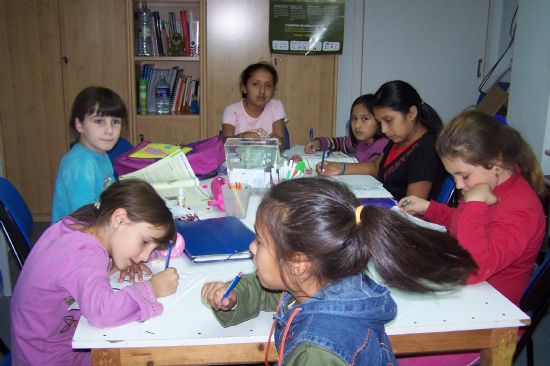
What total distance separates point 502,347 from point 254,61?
2.96m

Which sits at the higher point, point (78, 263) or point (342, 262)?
point (342, 262)

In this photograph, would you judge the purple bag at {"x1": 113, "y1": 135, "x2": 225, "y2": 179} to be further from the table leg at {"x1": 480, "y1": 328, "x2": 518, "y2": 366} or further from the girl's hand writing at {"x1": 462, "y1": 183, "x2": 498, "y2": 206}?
the table leg at {"x1": 480, "y1": 328, "x2": 518, "y2": 366}

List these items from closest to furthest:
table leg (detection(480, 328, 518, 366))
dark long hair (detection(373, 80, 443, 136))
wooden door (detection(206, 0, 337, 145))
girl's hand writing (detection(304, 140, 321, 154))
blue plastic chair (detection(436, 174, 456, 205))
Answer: table leg (detection(480, 328, 518, 366))
blue plastic chair (detection(436, 174, 456, 205))
dark long hair (detection(373, 80, 443, 136))
girl's hand writing (detection(304, 140, 321, 154))
wooden door (detection(206, 0, 337, 145))

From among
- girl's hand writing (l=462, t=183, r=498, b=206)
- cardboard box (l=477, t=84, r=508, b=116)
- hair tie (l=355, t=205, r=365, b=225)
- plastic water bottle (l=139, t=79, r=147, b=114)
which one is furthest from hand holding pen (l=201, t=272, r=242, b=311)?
cardboard box (l=477, t=84, r=508, b=116)

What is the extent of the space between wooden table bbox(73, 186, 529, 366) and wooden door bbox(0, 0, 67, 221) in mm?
2892

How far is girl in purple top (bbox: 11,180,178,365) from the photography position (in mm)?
1152

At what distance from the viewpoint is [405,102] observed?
2139 millimetres

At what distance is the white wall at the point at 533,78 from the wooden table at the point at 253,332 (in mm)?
2064

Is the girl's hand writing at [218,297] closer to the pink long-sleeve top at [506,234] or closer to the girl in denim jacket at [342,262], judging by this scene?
the girl in denim jacket at [342,262]

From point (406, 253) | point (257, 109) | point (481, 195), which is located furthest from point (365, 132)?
point (406, 253)

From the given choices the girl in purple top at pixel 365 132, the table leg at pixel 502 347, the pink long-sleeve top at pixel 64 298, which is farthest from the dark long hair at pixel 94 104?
the table leg at pixel 502 347

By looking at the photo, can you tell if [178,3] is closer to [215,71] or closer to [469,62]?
[215,71]

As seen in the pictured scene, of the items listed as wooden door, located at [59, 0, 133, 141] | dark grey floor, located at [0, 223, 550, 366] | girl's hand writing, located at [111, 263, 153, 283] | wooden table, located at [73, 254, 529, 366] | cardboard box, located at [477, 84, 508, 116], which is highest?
wooden door, located at [59, 0, 133, 141]

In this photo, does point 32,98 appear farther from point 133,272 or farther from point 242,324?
point 242,324
